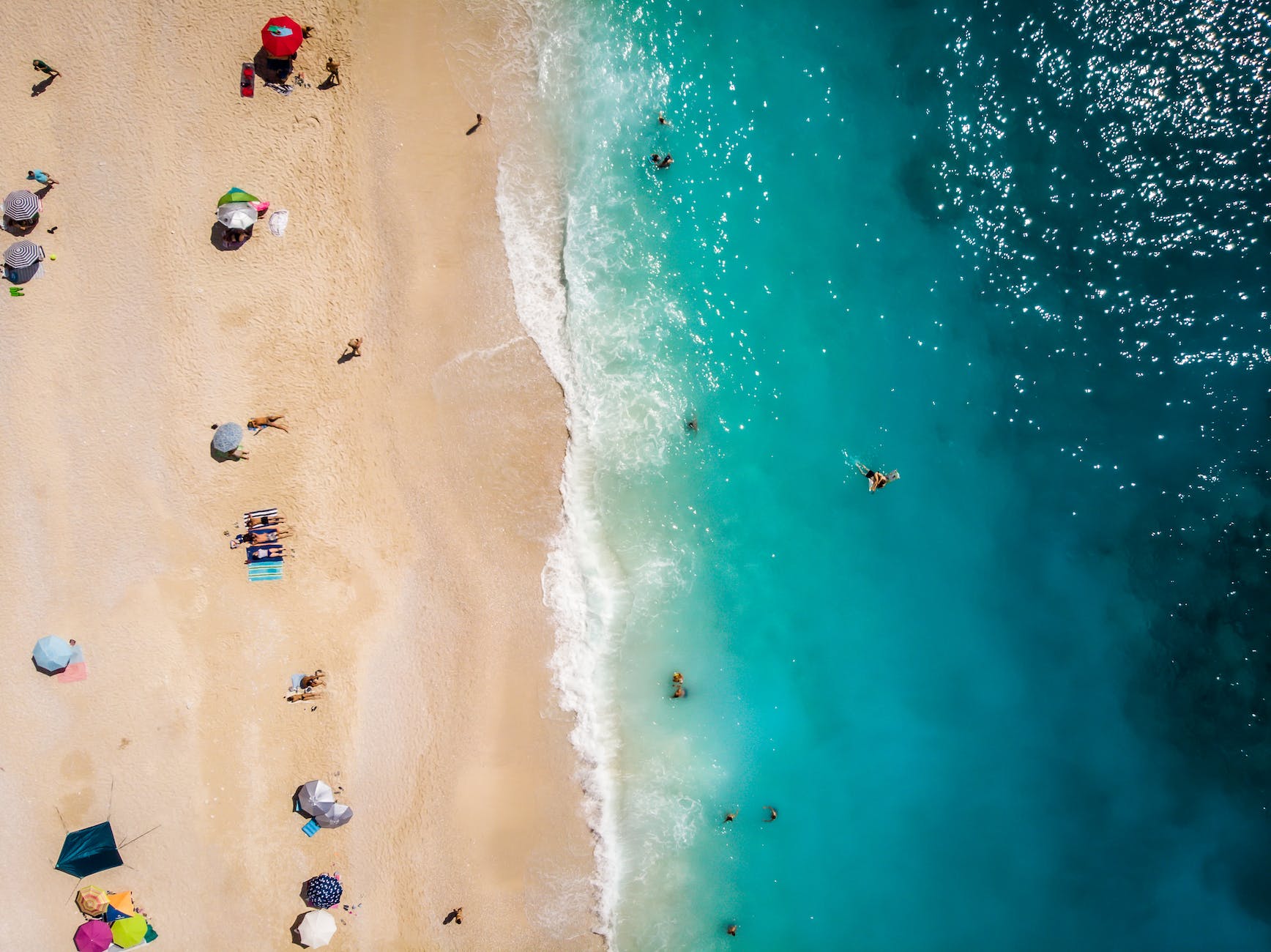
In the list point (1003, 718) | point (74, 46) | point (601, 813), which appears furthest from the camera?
point (1003, 718)

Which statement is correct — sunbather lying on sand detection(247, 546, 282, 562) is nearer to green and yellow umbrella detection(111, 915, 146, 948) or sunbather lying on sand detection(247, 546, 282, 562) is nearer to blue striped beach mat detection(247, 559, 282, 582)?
blue striped beach mat detection(247, 559, 282, 582)

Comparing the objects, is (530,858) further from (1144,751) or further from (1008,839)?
(1144,751)

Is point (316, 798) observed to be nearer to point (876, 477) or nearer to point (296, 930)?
point (296, 930)

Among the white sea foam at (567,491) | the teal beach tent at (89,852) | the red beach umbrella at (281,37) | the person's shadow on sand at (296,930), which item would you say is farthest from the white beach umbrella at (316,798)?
the red beach umbrella at (281,37)

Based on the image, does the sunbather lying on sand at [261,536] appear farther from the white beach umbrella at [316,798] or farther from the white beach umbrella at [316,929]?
the white beach umbrella at [316,929]

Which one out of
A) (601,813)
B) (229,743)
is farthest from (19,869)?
(601,813)
